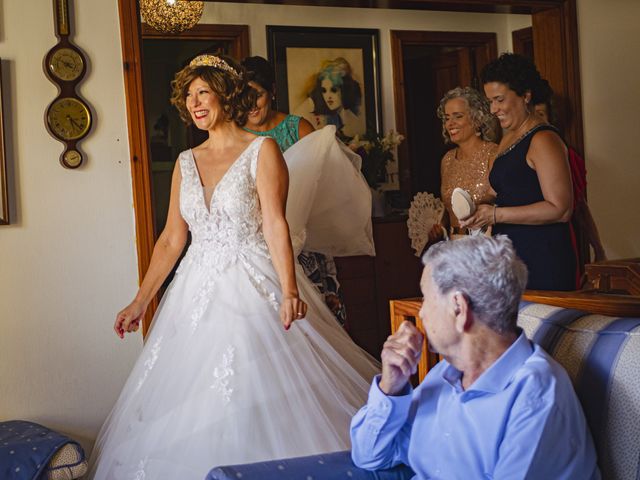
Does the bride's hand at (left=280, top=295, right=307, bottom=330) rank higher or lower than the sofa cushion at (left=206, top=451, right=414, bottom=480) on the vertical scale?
higher

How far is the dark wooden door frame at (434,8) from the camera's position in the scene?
3363 mm

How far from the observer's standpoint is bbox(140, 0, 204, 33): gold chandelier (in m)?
4.63

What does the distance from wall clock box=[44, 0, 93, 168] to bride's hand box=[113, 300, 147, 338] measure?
0.66m

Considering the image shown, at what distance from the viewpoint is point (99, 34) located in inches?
131

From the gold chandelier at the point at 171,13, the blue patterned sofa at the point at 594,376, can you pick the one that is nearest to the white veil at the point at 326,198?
the gold chandelier at the point at 171,13

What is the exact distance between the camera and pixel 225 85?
10.0 ft

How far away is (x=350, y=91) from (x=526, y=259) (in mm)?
2664

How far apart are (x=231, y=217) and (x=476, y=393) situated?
159 cm

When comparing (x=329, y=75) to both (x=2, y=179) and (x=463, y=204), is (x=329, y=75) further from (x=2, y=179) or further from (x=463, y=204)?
(x=2, y=179)

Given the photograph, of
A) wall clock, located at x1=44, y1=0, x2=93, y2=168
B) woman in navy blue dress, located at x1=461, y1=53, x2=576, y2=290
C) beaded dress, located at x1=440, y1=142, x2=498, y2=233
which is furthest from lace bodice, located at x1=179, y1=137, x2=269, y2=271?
beaded dress, located at x1=440, y1=142, x2=498, y2=233

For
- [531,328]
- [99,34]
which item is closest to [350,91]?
[99,34]

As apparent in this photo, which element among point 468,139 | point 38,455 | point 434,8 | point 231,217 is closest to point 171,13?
point 434,8

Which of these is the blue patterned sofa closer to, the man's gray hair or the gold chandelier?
the man's gray hair

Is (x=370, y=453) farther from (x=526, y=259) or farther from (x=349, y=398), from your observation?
(x=526, y=259)
